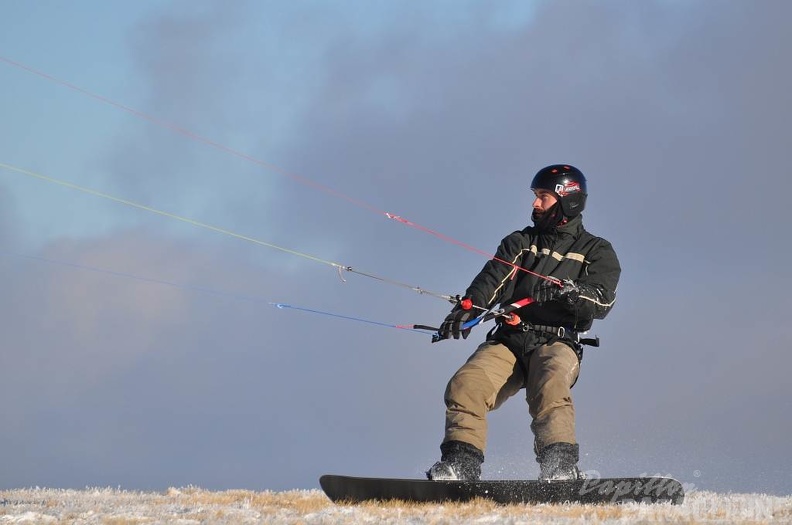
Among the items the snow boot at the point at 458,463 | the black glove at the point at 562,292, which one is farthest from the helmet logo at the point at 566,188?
the snow boot at the point at 458,463

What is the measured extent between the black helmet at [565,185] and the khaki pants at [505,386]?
4.69 ft

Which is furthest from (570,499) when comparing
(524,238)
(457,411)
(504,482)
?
(524,238)

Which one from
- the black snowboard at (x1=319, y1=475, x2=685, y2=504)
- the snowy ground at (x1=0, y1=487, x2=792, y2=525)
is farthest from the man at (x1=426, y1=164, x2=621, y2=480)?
the snowy ground at (x1=0, y1=487, x2=792, y2=525)

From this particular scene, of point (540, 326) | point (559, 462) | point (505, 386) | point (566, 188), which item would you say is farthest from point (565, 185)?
point (559, 462)

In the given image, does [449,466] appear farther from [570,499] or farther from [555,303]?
[555,303]

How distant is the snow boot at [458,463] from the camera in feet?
26.7

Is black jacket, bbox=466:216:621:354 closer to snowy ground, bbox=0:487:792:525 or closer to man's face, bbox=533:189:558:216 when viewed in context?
man's face, bbox=533:189:558:216

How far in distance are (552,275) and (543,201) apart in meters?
0.78

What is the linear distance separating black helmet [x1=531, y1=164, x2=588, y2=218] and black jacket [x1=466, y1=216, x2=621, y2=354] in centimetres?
16

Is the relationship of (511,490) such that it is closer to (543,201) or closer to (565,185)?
Result: (543,201)

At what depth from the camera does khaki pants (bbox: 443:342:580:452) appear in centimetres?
839

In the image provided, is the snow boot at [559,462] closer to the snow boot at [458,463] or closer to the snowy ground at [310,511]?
the snow boot at [458,463]

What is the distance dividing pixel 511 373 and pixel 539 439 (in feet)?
2.58

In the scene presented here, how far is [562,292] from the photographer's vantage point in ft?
28.2
